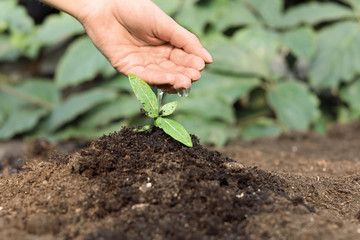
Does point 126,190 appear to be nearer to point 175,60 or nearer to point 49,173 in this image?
point 49,173

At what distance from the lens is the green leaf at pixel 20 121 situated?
12.7 feet

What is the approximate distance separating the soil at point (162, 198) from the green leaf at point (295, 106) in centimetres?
195

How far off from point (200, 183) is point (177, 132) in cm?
23

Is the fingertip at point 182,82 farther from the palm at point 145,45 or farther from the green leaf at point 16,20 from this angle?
the green leaf at point 16,20

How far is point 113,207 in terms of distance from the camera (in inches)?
48.9

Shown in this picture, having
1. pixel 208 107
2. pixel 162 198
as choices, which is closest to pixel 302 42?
pixel 208 107

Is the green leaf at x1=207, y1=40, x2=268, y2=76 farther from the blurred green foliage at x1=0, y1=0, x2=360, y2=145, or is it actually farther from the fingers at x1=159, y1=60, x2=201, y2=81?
the fingers at x1=159, y1=60, x2=201, y2=81

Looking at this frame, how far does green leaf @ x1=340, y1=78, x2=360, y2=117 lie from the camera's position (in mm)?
3936

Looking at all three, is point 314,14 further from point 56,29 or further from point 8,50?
point 8,50

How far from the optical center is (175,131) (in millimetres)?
1483

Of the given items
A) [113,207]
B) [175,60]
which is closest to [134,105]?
[175,60]

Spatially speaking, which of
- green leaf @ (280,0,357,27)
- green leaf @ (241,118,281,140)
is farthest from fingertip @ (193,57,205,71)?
green leaf @ (280,0,357,27)

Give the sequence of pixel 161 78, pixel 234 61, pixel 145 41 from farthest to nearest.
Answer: pixel 234 61 < pixel 145 41 < pixel 161 78

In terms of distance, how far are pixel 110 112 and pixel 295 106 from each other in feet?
5.39
